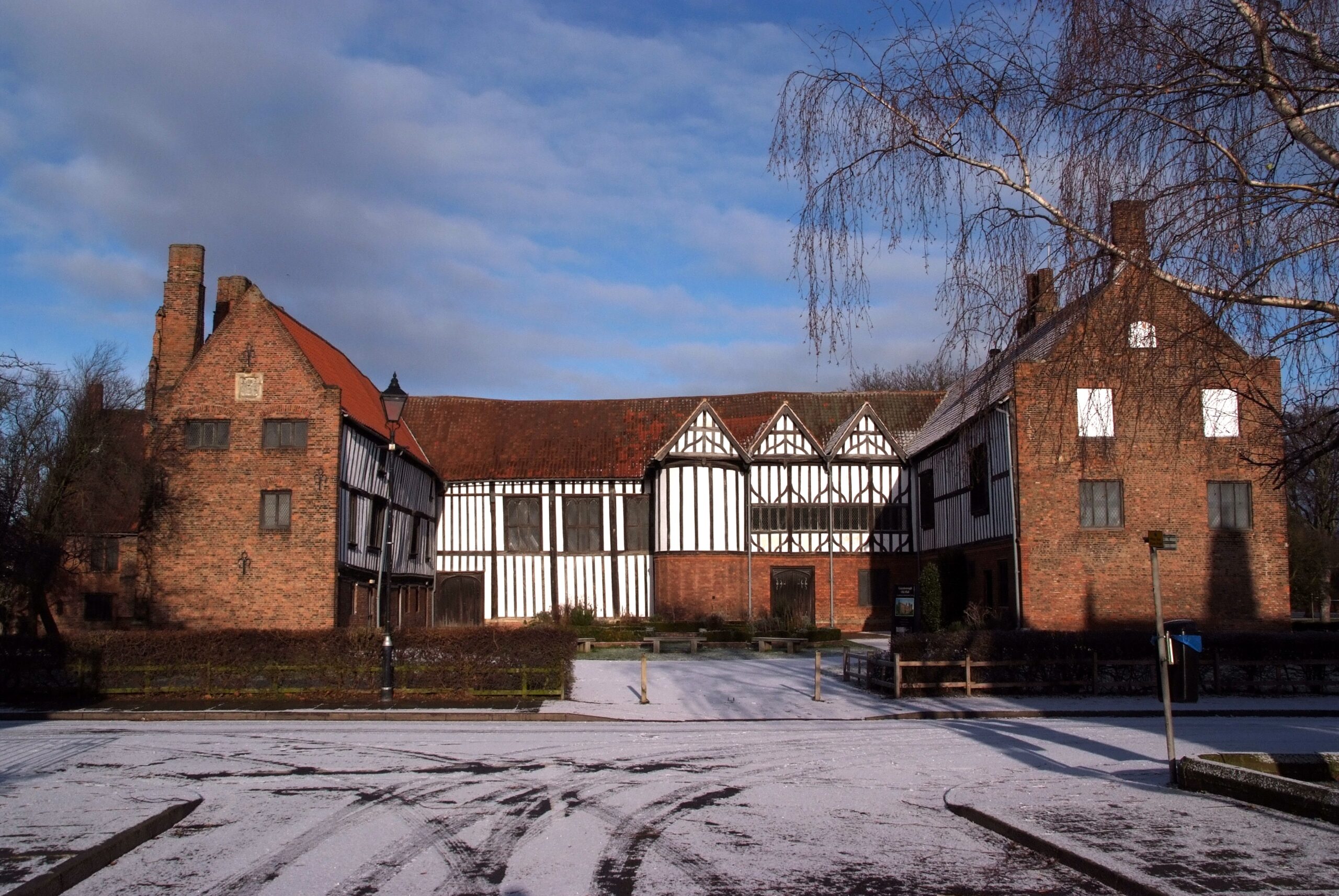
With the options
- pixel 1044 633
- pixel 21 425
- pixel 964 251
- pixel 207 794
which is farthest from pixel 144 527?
pixel 964 251

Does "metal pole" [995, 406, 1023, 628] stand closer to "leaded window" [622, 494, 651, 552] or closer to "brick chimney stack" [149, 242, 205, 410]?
"leaded window" [622, 494, 651, 552]

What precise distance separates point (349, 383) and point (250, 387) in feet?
18.6

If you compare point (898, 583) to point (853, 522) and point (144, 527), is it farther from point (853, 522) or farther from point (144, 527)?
point (144, 527)

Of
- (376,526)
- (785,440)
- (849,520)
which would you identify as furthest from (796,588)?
(376,526)

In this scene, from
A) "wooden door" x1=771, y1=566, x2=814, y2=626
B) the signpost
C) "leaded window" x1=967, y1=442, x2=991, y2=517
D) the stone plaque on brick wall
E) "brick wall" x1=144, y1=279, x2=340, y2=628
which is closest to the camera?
the signpost

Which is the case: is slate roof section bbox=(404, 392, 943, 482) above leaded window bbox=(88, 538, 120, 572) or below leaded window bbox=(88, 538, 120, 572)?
above

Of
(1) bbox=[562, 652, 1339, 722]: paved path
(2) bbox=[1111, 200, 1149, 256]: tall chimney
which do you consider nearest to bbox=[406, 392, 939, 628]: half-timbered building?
(1) bbox=[562, 652, 1339, 722]: paved path

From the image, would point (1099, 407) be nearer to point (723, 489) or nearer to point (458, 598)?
point (723, 489)

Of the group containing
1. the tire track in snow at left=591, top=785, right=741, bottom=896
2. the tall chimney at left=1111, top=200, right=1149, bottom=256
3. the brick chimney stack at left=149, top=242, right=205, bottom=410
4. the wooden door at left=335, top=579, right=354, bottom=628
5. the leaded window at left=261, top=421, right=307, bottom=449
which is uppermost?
the brick chimney stack at left=149, top=242, right=205, bottom=410

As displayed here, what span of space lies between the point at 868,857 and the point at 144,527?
1022 inches

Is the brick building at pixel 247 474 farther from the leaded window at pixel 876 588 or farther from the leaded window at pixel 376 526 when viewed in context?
the leaded window at pixel 876 588

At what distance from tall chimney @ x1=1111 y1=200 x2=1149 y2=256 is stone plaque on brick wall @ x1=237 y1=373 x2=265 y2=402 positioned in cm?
2599

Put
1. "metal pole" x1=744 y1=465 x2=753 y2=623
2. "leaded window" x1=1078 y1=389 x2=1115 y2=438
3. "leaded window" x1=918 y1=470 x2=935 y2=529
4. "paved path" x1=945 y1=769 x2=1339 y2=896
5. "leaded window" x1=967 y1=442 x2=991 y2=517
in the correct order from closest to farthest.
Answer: "paved path" x1=945 y1=769 x2=1339 y2=896 → "leaded window" x1=1078 y1=389 x2=1115 y2=438 → "leaded window" x1=967 y1=442 x2=991 y2=517 → "metal pole" x1=744 y1=465 x2=753 y2=623 → "leaded window" x1=918 y1=470 x2=935 y2=529

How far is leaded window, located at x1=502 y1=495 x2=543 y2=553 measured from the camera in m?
39.5
